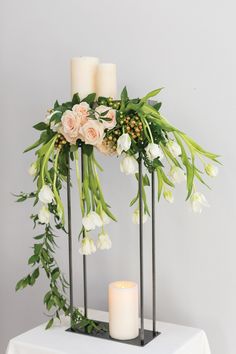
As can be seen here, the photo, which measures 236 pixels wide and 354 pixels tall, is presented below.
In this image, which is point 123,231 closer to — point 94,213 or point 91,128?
point 94,213

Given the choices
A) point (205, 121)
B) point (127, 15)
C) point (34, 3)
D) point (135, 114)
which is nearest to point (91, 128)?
point (135, 114)

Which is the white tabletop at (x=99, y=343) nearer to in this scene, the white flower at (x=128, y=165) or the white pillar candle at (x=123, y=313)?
the white pillar candle at (x=123, y=313)

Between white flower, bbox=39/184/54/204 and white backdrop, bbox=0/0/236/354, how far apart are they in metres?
0.39

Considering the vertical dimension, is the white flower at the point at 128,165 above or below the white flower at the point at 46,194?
above

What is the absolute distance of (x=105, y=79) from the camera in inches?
58.6

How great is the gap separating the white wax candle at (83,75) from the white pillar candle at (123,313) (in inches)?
21.1

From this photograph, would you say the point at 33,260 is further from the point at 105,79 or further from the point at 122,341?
the point at 105,79

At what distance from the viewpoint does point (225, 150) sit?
1.61 metres

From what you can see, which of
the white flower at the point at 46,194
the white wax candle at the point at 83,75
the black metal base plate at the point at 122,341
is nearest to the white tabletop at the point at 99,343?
the black metal base plate at the point at 122,341

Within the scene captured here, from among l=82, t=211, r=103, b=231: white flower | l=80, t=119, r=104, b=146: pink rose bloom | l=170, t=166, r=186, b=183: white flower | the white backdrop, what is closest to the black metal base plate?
the white backdrop

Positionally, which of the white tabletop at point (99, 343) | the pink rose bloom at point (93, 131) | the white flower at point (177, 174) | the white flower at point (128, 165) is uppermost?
the pink rose bloom at point (93, 131)

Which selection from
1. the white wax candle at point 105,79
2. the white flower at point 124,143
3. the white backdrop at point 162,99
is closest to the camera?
the white flower at point 124,143

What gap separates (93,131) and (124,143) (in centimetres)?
9

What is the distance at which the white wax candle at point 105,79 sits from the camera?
4.87ft
